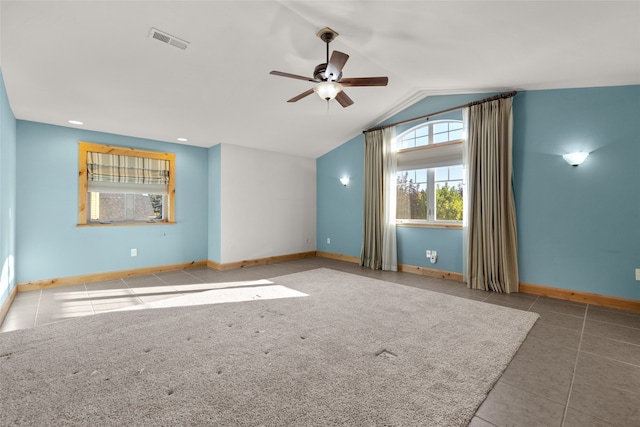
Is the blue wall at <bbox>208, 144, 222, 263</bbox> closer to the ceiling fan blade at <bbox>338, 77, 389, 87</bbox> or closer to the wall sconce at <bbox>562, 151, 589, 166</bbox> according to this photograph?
the ceiling fan blade at <bbox>338, 77, 389, 87</bbox>

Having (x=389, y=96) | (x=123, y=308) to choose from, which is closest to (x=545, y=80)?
(x=389, y=96)

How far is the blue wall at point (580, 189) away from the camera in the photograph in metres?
3.34

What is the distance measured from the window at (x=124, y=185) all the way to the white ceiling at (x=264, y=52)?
1.77 feet

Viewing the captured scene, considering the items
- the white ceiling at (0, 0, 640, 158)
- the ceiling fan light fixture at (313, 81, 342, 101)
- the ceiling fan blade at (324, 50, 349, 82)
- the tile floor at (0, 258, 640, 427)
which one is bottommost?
the tile floor at (0, 258, 640, 427)

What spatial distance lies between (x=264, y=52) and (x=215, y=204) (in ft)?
10.8

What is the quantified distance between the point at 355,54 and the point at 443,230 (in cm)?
313

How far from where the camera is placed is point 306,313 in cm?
315

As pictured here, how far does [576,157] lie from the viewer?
11.7 feet

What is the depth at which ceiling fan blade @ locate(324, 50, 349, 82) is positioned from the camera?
103 inches

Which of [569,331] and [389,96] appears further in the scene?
[389,96]

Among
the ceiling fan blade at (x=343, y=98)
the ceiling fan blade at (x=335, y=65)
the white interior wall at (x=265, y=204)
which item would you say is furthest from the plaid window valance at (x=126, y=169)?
the ceiling fan blade at (x=335, y=65)

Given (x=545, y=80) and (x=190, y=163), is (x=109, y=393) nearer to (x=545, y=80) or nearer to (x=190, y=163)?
(x=190, y=163)

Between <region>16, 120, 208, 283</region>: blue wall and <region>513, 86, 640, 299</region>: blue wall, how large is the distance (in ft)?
19.4

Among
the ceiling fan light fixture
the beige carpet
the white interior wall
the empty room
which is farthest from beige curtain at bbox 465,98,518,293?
the white interior wall
